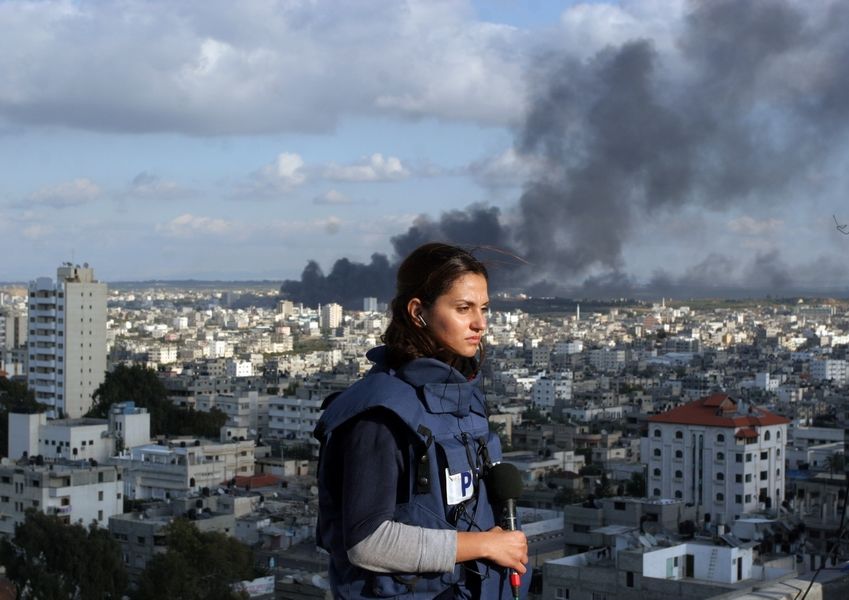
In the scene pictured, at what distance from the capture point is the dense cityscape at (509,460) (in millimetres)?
10797

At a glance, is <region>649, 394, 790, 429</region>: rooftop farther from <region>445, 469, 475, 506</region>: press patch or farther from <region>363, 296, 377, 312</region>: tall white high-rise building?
<region>363, 296, 377, 312</region>: tall white high-rise building

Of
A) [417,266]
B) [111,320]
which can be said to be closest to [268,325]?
[111,320]

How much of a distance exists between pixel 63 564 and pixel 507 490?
12222 millimetres

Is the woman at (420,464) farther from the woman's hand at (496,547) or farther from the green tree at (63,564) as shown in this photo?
the green tree at (63,564)

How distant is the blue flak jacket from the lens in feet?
5.21

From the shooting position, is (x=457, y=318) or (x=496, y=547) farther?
(x=457, y=318)

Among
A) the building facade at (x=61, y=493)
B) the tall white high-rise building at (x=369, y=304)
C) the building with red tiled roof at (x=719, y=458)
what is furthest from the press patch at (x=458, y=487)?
the tall white high-rise building at (x=369, y=304)

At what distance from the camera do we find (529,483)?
2159 centimetres

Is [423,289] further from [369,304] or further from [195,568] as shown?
[369,304]

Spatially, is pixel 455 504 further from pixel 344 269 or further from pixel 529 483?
pixel 344 269

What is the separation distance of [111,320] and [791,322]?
1773 inches

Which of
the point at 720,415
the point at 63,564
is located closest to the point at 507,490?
the point at 63,564

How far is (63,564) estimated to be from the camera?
43.2 ft

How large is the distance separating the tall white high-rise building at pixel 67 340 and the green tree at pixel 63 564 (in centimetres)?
1852
